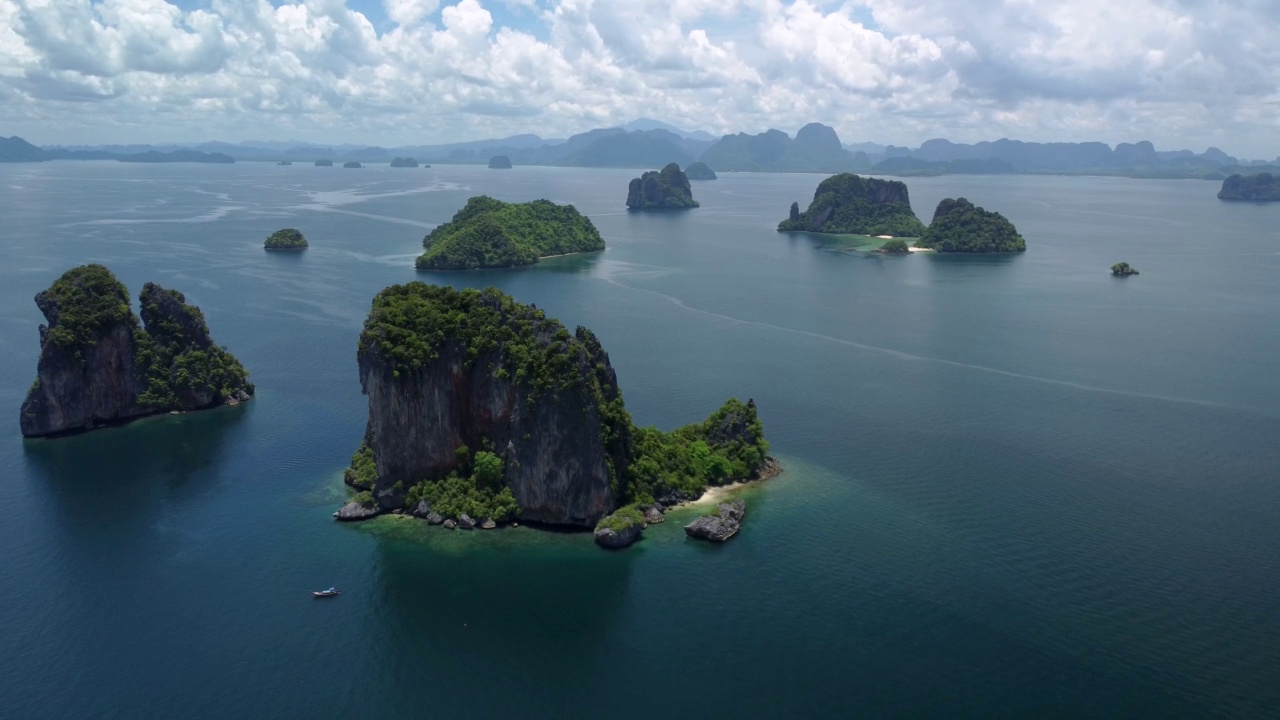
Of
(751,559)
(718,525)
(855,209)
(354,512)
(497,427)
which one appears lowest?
(751,559)

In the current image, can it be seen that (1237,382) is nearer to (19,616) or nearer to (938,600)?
(938,600)

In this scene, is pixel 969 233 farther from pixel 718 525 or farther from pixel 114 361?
pixel 114 361

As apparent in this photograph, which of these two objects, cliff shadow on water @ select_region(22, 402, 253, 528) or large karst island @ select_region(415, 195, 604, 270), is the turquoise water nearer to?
cliff shadow on water @ select_region(22, 402, 253, 528)

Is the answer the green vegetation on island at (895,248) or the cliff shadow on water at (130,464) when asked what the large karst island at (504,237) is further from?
the cliff shadow on water at (130,464)

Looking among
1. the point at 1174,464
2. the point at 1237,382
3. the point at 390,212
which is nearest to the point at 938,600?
the point at 1174,464

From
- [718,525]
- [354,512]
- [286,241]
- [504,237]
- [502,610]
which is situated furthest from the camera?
[286,241]

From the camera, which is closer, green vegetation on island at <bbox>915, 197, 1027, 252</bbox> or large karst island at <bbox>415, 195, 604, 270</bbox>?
large karst island at <bbox>415, 195, 604, 270</bbox>

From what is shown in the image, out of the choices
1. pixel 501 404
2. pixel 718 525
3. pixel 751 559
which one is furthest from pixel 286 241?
pixel 751 559

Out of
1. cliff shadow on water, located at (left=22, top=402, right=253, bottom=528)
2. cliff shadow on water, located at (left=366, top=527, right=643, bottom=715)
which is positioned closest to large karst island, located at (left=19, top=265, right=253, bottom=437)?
cliff shadow on water, located at (left=22, top=402, right=253, bottom=528)

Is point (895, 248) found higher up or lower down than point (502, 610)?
higher up
